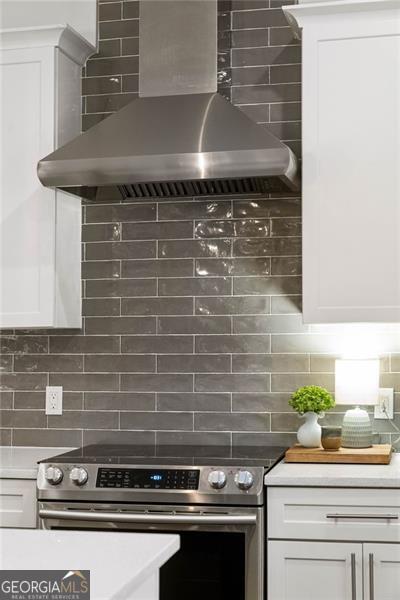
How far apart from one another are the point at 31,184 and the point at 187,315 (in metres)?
0.85

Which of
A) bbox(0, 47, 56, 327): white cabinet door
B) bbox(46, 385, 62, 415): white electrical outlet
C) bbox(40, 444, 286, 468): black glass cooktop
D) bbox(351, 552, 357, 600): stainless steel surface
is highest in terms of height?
bbox(0, 47, 56, 327): white cabinet door

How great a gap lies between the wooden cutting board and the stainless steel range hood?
1.03m

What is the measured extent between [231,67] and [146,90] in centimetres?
44

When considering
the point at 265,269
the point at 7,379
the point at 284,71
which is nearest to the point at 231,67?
the point at 284,71

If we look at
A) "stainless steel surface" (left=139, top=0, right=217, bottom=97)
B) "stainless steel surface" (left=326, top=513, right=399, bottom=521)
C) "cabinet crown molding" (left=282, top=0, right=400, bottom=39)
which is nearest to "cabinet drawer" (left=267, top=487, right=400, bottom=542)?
"stainless steel surface" (left=326, top=513, right=399, bottom=521)

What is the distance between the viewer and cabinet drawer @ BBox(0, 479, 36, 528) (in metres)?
3.25

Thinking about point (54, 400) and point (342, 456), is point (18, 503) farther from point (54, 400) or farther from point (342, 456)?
point (342, 456)

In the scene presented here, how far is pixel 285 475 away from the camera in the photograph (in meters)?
3.01

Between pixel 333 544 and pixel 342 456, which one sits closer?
pixel 333 544

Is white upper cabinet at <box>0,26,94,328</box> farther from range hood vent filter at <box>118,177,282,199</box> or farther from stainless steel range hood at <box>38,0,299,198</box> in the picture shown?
range hood vent filter at <box>118,177,282,199</box>

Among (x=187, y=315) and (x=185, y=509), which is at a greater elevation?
(x=187, y=315)

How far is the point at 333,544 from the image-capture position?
2.97 m

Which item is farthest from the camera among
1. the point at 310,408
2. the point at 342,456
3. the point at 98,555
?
the point at 310,408

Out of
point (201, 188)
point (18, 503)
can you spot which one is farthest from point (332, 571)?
point (201, 188)
